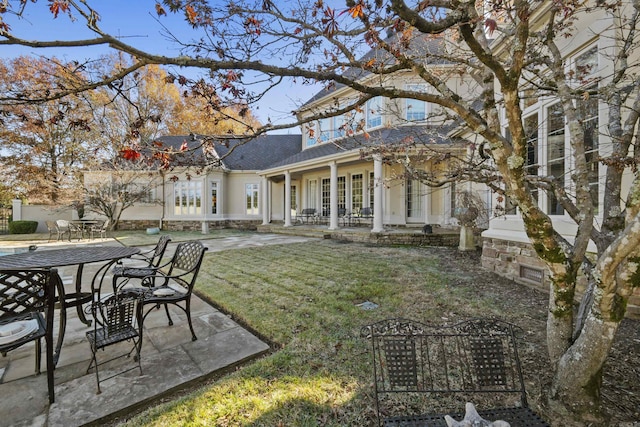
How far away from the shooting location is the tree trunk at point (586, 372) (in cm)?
181

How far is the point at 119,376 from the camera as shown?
2.43m

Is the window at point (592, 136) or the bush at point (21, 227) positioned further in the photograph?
the bush at point (21, 227)

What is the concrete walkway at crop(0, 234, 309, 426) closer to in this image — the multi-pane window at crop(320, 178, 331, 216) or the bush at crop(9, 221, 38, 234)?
the multi-pane window at crop(320, 178, 331, 216)

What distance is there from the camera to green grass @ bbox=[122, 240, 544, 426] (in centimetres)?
204

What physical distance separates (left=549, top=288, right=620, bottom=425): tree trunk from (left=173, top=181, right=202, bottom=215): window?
17.2 metres

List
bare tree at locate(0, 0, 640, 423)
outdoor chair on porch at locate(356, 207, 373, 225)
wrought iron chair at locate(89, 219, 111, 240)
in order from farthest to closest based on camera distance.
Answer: wrought iron chair at locate(89, 219, 111, 240), outdoor chair on porch at locate(356, 207, 373, 225), bare tree at locate(0, 0, 640, 423)

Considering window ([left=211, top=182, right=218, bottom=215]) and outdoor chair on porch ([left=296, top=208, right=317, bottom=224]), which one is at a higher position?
window ([left=211, top=182, right=218, bottom=215])

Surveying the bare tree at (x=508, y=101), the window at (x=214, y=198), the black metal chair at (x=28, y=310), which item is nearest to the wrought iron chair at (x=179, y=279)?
the black metal chair at (x=28, y=310)

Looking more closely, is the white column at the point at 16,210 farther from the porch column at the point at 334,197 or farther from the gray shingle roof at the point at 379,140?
the porch column at the point at 334,197

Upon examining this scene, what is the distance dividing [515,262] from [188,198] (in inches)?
641

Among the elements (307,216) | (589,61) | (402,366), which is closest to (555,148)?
(589,61)

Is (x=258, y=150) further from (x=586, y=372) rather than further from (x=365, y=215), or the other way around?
(x=586, y=372)

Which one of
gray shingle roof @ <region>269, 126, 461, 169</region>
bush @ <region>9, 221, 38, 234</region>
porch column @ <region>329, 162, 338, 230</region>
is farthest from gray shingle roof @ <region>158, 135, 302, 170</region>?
bush @ <region>9, 221, 38, 234</region>

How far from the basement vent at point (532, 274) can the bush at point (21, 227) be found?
74.0 feet
